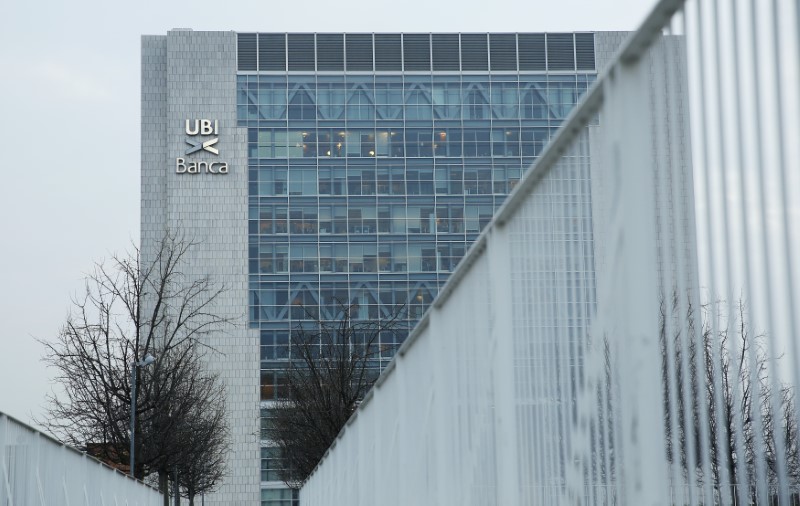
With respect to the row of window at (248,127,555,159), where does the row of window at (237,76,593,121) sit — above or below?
above

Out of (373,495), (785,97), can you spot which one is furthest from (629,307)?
(373,495)

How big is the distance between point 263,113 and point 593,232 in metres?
83.9

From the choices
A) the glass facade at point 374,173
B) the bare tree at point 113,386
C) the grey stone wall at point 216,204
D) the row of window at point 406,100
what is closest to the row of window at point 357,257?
the glass facade at point 374,173

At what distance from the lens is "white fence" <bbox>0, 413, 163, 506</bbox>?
14.7 m

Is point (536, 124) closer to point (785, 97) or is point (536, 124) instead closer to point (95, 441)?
point (95, 441)

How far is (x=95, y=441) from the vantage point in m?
39.0

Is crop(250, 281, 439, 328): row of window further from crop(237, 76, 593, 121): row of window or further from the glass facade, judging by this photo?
crop(237, 76, 593, 121): row of window

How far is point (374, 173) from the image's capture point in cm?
8788

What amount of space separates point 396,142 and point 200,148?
12.9 meters

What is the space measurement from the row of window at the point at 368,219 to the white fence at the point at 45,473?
60590 mm

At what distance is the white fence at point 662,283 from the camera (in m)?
2.91

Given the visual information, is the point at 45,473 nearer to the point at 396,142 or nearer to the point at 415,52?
the point at 396,142

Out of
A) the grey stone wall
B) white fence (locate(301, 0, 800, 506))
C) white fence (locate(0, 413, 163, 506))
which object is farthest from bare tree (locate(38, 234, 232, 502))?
the grey stone wall

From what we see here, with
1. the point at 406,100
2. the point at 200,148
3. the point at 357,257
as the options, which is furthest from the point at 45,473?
the point at 406,100
